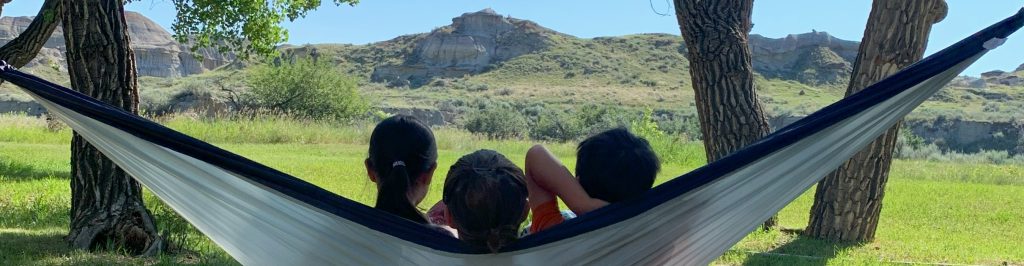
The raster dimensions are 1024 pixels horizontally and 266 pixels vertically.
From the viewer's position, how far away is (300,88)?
2605cm

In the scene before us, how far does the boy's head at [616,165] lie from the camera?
200 centimetres

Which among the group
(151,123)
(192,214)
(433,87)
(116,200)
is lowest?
(433,87)

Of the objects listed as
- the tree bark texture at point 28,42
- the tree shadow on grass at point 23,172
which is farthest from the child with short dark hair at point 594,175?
the tree shadow on grass at point 23,172

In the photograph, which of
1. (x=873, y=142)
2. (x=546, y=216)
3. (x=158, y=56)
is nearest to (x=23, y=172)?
(x=873, y=142)

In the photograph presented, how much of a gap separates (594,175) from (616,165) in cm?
7

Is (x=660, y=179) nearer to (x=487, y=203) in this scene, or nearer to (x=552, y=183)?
(x=552, y=183)

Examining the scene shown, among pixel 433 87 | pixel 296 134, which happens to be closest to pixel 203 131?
pixel 296 134

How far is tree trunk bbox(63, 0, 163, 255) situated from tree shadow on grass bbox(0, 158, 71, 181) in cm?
412

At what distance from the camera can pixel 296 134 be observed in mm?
16469

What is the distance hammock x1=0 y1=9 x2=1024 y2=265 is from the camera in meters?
1.85

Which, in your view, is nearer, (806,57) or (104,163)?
(104,163)

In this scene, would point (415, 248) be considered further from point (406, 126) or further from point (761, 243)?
point (761, 243)

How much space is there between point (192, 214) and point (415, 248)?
95 centimetres

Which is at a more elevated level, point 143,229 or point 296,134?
point 143,229
